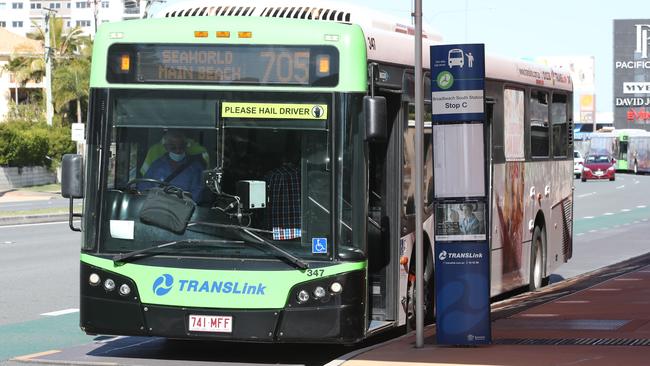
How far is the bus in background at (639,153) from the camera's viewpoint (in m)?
101

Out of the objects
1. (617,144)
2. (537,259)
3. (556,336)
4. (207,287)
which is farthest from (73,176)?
(617,144)

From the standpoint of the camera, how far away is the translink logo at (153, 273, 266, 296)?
11031 millimetres

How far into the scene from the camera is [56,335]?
44.2 ft

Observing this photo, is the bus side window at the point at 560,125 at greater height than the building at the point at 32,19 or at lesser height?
lesser

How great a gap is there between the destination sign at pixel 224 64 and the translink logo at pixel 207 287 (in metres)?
1.62

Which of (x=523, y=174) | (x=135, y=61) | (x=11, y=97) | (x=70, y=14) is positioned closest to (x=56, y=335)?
(x=135, y=61)

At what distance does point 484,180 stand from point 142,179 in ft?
9.31

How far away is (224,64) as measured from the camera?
1130 cm

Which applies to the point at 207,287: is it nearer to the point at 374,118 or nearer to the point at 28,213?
the point at 374,118

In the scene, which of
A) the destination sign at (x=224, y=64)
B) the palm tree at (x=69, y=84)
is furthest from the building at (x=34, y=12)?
the destination sign at (x=224, y=64)

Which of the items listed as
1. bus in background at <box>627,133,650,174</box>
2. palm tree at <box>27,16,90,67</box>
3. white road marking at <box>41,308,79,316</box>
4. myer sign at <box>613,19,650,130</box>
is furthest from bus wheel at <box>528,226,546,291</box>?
myer sign at <box>613,19,650,130</box>

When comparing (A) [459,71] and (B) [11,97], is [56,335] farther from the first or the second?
(B) [11,97]

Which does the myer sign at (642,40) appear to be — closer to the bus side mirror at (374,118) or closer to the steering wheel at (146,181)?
the bus side mirror at (374,118)

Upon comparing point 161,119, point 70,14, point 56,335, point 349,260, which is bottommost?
point 56,335
